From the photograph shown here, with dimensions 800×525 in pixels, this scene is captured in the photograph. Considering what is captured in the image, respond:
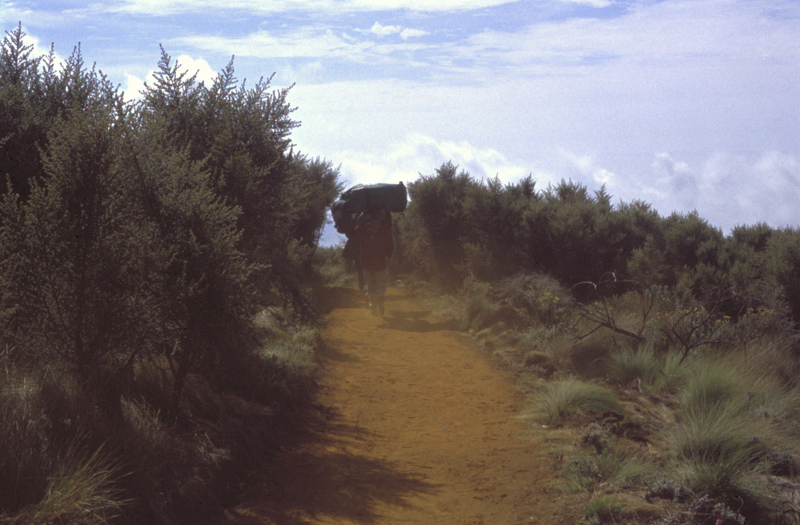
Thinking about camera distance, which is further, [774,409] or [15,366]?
[774,409]

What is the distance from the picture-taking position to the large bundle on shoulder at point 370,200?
15398 millimetres

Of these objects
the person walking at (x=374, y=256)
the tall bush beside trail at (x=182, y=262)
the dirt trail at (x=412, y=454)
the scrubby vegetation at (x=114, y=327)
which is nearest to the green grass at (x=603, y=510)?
the dirt trail at (x=412, y=454)

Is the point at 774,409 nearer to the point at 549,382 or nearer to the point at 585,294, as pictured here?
the point at 549,382

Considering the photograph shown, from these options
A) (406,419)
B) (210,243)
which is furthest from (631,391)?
(210,243)

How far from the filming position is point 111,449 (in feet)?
13.5

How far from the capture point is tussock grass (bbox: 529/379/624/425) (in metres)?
6.89

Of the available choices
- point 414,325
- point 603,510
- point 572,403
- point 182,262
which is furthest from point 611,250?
point 182,262

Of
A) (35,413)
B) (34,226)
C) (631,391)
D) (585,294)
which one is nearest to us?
(35,413)

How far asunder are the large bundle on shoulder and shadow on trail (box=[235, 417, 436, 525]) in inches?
377

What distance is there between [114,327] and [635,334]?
7.31 metres

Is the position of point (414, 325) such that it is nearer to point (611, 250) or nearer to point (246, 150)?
point (611, 250)

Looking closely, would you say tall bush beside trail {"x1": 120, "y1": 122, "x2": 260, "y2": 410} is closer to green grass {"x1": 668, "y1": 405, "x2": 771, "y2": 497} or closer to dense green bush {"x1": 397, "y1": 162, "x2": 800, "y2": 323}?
green grass {"x1": 668, "y1": 405, "x2": 771, "y2": 497}

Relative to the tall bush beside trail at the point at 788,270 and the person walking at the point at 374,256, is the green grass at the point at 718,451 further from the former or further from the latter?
the person walking at the point at 374,256

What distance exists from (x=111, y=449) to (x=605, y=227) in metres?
11.9
